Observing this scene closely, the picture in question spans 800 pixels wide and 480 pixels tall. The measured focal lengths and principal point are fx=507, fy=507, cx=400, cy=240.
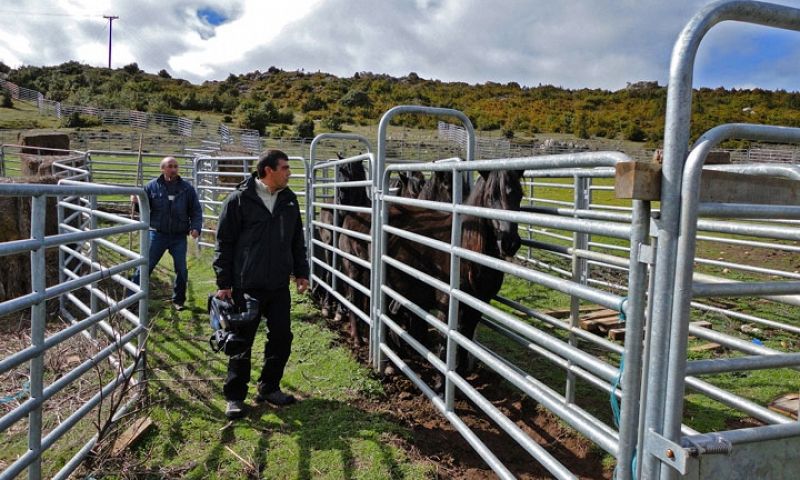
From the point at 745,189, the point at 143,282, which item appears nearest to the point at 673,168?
the point at 745,189

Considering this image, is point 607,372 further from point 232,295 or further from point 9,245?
point 232,295

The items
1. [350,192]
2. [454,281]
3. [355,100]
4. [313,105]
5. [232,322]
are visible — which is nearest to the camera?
[454,281]

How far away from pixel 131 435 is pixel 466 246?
260cm

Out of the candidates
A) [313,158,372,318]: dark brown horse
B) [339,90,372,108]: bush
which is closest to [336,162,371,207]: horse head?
[313,158,372,318]: dark brown horse

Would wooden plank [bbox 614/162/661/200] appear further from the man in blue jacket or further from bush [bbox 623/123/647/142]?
bush [bbox 623/123/647/142]

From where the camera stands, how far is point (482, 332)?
5914 millimetres

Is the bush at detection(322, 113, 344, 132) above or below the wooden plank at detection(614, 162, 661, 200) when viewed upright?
above

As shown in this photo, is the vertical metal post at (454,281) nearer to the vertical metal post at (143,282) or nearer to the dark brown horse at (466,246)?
the dark brown horse at (466,246)

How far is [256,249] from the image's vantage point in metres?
3.77

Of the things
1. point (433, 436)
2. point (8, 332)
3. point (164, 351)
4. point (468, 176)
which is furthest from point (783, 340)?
point (8, 332)

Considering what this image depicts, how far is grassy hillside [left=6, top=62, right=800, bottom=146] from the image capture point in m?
45.7

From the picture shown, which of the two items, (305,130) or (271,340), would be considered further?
(305,130)

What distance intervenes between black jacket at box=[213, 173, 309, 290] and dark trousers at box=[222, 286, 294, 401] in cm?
11

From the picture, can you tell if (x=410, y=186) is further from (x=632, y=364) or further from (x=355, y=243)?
(x=632, y=364)
